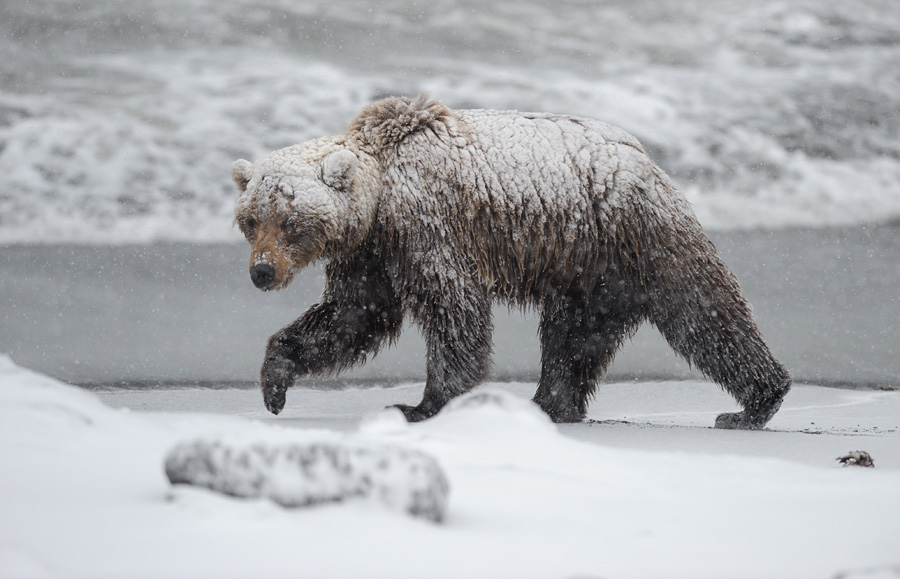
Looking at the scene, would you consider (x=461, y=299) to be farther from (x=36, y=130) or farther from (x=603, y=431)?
(x=36, y=130)

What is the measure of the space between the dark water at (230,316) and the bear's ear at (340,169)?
2.36 metres

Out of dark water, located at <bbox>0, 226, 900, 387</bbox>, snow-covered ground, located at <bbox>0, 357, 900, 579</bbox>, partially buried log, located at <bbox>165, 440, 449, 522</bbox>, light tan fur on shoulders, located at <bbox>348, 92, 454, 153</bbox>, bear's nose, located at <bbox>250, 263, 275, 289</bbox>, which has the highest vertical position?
light tan fur on shoulders, located at <bbox>348, 92, 454, 153</bbox>

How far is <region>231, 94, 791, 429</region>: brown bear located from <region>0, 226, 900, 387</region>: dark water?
5.73ft

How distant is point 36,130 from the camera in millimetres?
13562

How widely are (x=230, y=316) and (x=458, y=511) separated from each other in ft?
21.7

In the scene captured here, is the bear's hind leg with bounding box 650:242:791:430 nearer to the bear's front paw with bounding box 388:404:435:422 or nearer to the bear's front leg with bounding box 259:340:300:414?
the bear's front paw with bounding box 388:404:435:422

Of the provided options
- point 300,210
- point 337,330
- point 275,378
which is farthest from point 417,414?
point 300,210

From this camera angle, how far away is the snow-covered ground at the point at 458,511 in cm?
217

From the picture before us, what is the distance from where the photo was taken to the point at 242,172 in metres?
5.11

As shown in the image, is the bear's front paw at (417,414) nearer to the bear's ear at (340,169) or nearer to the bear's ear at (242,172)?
the bear's ear at (340,169)

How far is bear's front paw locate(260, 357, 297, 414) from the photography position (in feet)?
17.4

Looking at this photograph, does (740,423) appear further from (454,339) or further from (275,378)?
(275,378)

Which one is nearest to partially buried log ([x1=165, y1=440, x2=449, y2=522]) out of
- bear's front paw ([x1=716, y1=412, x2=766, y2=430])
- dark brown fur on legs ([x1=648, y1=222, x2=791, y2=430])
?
dark brown fur on legs ([x1=648, y1=222, x2=791, y2=430])

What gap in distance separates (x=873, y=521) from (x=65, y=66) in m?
15.0
